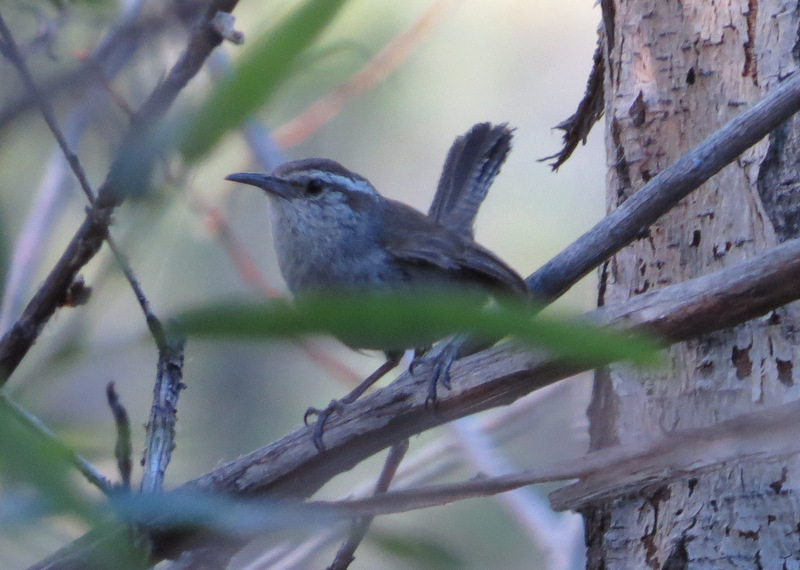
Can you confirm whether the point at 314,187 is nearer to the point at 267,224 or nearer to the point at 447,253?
the point at 447,253

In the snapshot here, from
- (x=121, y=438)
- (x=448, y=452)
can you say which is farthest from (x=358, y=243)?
(x=121, y=438)

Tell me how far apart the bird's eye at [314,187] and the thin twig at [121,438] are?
78.3 inches

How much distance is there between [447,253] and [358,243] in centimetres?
34

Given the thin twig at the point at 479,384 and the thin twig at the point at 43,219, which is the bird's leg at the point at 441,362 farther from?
the thin twig at the point at 43,219

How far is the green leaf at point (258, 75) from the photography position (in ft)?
1.95

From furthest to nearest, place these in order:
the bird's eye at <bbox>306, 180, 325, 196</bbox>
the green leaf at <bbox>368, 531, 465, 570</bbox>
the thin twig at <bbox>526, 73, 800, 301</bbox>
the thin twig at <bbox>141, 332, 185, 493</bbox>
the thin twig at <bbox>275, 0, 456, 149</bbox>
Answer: the thin twig at <bbox>275, 0, 456, 149</bbox>, the bird's eye at <bbox>306, 180, 325, 196</bbox>, the thin twig at <bbox>526, 73, 800, 301</bbox>, the thin twig at <bbox>141, 332, 185, 493</bbox>, the green leaf at <bbox>368, 531, 465, 570</bbox>

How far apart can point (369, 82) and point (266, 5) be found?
0.92 m

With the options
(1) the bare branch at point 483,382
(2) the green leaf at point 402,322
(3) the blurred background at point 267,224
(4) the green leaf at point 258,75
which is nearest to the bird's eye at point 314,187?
(3) the blurred background at point 267,224

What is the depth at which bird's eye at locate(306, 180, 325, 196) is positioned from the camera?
286 cm

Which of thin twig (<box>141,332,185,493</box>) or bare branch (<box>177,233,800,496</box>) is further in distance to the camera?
bare branch (<box>177,233,800,496</box>)

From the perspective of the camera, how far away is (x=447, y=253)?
246 centimetres

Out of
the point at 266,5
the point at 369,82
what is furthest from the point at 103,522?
the point at 369,82

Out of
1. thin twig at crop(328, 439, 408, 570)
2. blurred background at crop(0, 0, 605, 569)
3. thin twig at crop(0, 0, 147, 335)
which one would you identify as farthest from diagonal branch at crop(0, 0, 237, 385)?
thin twig at crop(0, 0, 147, 335)

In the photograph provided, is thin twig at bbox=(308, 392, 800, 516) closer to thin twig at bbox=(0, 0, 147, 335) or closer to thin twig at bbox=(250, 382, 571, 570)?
thin twig at bbox=(0, 0, 147, 335)
